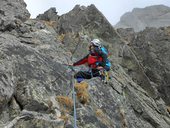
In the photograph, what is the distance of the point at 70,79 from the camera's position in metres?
23.2

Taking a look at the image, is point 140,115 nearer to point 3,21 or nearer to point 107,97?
point 107,97

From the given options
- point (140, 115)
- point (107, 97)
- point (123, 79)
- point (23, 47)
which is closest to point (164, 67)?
point (123, 79)

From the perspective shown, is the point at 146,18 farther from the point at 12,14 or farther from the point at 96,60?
the point at 96,60

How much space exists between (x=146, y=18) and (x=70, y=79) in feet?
336

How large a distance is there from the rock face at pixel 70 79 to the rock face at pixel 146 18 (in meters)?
70.2

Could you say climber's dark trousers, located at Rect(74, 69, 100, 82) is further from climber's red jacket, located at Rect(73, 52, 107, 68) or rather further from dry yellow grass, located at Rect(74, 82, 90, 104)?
dry yellow grass, located at Rect(74, 82, 90, 104)

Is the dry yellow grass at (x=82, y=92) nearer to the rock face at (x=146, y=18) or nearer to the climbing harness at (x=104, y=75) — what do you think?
the climbing harness at (x=104, y=75)

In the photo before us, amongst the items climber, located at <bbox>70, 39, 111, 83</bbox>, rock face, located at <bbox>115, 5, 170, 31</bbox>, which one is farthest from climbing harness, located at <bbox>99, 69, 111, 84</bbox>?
rock face, located at <bbox>115, 5, 170, 31</bbox>

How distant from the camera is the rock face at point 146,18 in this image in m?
113

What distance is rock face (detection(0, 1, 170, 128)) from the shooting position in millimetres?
18188

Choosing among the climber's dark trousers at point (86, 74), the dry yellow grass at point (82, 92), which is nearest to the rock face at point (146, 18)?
the climber's dark trousers at point (86, 74)

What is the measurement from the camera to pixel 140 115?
27.0 m

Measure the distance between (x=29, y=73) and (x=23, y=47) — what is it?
2.84 m

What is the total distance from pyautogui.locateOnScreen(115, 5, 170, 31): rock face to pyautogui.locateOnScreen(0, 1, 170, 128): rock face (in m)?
70.2
